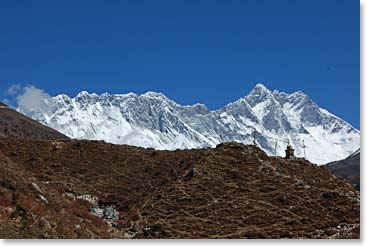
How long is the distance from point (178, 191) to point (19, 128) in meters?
124

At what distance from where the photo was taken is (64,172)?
35312 millimetres

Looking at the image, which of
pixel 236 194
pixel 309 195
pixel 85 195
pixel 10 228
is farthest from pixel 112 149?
pixel 10 228

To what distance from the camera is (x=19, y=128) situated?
147 metres

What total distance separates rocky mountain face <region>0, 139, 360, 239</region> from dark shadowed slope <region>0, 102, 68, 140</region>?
4006 inches

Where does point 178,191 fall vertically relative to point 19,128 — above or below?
below

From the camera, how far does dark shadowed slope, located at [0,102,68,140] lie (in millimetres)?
140125

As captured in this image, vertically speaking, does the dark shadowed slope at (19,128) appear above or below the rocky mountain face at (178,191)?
above

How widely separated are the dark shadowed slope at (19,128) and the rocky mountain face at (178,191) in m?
102

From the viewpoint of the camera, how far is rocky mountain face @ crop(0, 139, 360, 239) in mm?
22750

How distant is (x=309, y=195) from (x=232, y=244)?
21.5 metres

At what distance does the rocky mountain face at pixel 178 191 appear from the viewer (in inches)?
896

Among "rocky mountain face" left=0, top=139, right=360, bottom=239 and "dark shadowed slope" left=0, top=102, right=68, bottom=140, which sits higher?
"dark shadowed slope" left=0, top=102, right=68, bottom=140

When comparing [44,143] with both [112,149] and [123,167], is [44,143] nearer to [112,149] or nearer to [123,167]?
[112,149]

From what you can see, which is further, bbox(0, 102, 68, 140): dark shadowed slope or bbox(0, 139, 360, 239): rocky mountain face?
bbox(0, 102, 68, 140): dark shadowed slope
